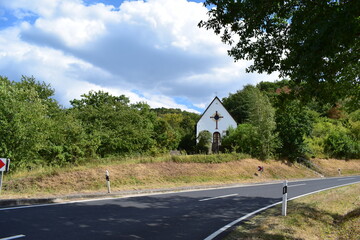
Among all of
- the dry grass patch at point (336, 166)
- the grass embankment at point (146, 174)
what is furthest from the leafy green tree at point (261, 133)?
the dry grass patch at point (336, 166)

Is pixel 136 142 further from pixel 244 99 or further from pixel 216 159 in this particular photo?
pixel 244 99

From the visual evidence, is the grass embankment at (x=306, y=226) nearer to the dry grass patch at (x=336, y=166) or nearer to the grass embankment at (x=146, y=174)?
the grass embankment at (x=146, y=174)

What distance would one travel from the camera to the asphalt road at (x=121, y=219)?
6141 millimetres

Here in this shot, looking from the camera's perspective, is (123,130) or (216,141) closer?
(123,130)

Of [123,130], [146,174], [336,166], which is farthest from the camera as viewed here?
[336,166]

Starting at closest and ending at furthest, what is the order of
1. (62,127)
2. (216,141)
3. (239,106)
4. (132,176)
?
1. (132,176)
2. (62,127)
3. (216,141)
4. (239,106)

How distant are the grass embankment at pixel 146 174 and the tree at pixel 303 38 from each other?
9517mm

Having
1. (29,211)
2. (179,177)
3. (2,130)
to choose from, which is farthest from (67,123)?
(29,211)

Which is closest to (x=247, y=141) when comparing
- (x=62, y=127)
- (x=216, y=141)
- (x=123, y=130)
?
(x=123, y=130)

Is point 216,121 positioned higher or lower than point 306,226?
higher

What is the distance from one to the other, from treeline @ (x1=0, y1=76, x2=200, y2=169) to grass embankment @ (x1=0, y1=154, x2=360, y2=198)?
195cm

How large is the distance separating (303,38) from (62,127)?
1948 centimetres

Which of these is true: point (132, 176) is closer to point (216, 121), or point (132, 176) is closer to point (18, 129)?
point (18, 129)

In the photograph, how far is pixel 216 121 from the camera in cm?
4669
